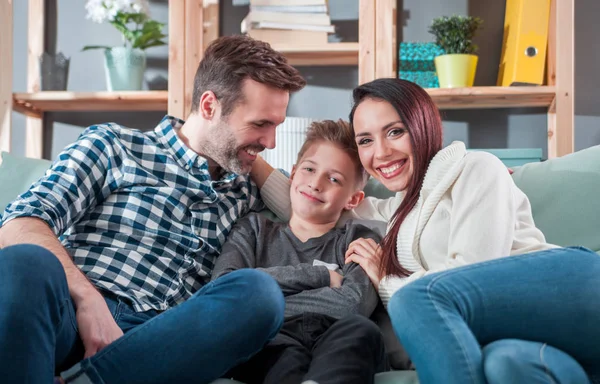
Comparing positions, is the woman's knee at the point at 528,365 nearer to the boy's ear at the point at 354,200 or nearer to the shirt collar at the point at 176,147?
the boy's ear at the point at 354,200

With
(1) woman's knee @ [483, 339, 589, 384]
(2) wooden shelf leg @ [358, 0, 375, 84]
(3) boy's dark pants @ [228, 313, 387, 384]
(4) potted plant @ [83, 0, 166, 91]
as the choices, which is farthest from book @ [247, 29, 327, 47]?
(1) woman's knee @ [483, 339, 589, 384]

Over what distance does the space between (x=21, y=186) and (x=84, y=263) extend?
511 mm

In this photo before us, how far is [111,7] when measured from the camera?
8.75 ft

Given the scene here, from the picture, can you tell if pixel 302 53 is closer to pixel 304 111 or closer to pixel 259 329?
pixel 304 111

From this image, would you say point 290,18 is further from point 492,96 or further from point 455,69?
point 492,96

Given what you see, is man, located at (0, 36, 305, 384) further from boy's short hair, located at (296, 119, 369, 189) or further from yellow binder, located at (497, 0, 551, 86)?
yellow binder, located at (497, 0, 551, 86)

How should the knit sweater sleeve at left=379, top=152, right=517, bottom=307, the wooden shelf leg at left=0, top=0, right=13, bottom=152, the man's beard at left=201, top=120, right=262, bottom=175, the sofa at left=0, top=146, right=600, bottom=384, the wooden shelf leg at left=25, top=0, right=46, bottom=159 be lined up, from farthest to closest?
Answer: the wooden shelf leg at left=25, top=0, right=46, bottom=159, the wooden shelf leg at left=0, top=0, right=13, bottom=152, the man's beard at left=201, top=120, right=262, bottom=175, the sofa at left=0, top=146, right=600, bottom=384, the knit sweater sleeve at left=379, top=152, right=517, bottom=307

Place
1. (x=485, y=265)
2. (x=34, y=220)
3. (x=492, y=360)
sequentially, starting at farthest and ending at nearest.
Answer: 1. (x=34, y=220)
2. (x=485, y=265)
3. (x=492, y=360)

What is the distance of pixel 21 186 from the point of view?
191 centimetres


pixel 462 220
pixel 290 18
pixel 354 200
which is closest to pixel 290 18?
pixel 290 18

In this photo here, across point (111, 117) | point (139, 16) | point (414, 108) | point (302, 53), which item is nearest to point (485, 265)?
point (414, 108)

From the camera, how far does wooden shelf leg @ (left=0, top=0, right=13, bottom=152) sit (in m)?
2.64

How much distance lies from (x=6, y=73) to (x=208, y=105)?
46.7 inches

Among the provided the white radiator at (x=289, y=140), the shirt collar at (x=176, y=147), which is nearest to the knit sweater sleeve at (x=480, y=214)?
the shirt collar at (x=176, y=147)
